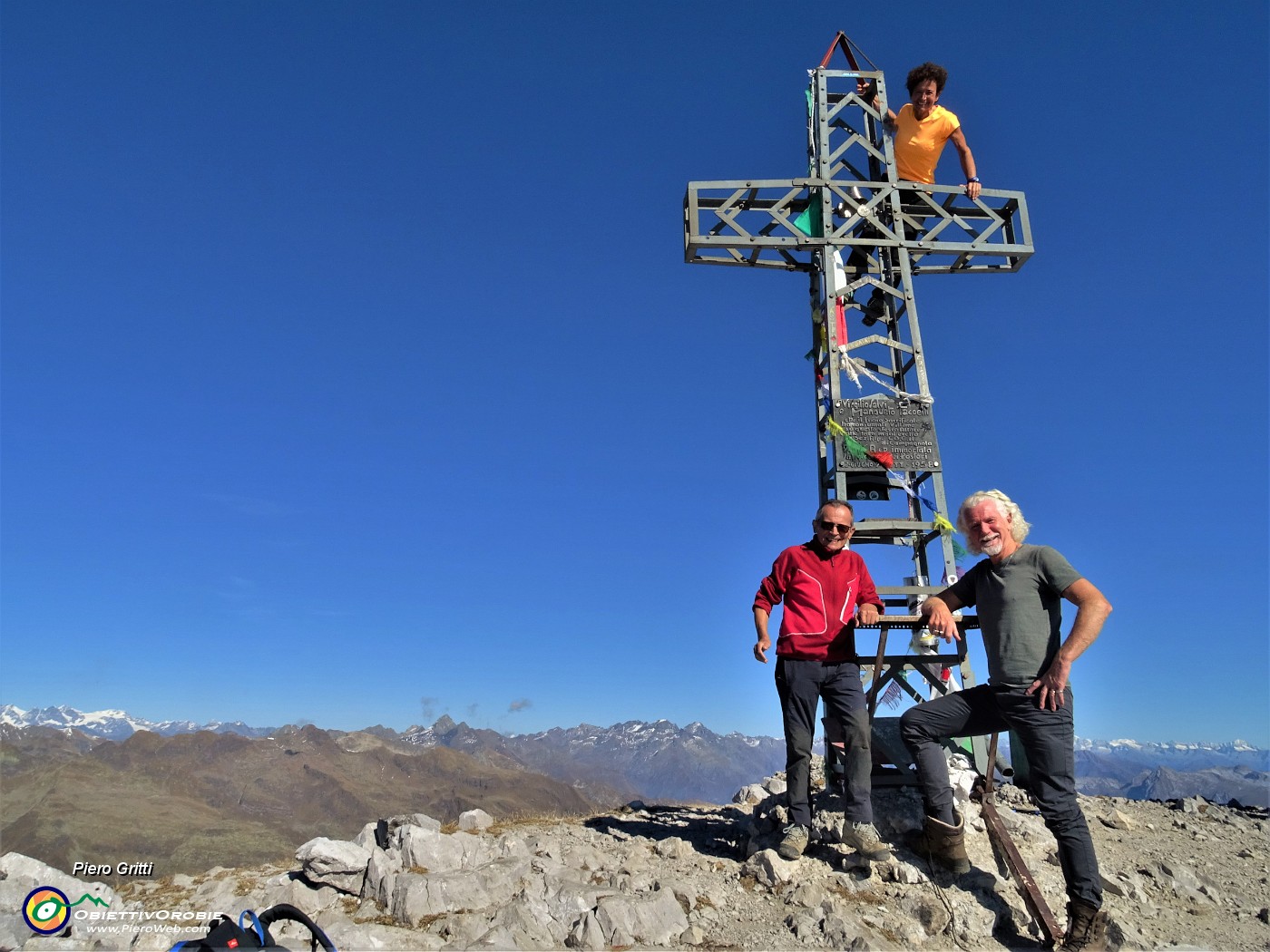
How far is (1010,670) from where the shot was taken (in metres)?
4.61

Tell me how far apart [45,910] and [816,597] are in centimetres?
563

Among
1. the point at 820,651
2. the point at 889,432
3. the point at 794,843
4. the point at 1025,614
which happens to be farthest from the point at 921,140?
the point at 794,843

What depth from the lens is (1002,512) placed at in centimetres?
492

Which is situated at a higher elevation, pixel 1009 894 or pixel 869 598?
pixel 869 598

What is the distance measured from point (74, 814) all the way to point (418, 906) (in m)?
82.4

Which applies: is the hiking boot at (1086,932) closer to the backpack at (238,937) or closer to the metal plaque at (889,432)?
the backpack at (238,937)

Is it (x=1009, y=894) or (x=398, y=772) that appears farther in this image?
(x=398, y=772)

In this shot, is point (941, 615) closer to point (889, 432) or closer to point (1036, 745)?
point (1036, 745)

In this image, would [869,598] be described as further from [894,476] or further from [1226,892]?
[1226,892]

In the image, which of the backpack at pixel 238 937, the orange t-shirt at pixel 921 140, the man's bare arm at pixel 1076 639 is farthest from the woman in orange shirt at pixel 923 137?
the backpack at pixel 238 937

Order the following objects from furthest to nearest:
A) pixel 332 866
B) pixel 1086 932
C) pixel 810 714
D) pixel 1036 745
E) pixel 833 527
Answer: pixel 833 527
pixel 810 714
pixel 332 866
pixel 1036 745
pixel 1086 932

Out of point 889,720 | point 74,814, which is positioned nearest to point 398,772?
point 74,814

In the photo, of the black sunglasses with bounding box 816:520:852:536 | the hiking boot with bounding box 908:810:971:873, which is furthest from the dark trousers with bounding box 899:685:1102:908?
the black sunglasses with bounding box 816:520:852:536

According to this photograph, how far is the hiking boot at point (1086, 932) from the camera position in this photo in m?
4.24
